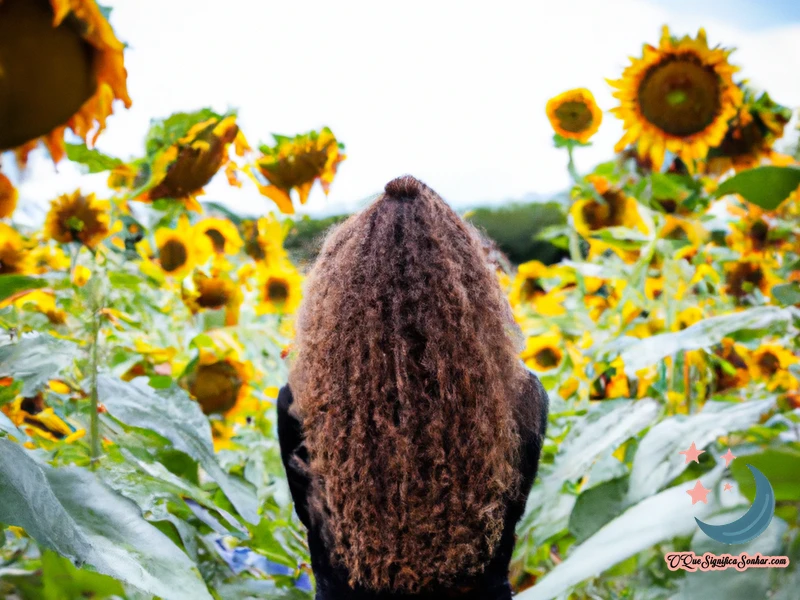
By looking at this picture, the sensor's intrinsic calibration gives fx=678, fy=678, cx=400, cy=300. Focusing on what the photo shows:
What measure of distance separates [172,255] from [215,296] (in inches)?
6.4

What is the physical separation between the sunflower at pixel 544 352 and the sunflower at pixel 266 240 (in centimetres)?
80

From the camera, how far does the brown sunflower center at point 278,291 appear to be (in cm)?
208

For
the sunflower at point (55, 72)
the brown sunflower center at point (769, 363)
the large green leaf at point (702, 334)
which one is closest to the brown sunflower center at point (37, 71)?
the sunflower at point (55, 72)

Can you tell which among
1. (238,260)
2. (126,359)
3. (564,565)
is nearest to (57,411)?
(126,359)

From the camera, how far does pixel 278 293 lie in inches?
82.0

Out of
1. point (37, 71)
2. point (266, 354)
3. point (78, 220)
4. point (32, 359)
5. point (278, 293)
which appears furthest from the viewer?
point (278, 293)

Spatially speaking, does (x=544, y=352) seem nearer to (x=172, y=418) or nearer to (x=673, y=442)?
(x=673, y=442)

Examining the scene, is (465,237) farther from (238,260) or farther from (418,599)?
(238,260)

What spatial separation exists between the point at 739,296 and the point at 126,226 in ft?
6.37

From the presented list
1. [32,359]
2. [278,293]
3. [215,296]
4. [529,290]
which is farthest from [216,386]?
[529,290]

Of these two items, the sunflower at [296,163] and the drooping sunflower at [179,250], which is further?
the drooping sunflower at [179,250]

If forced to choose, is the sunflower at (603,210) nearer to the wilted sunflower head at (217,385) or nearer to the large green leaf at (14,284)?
the wilted sunflower head at (217,385)

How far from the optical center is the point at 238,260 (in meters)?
2.24

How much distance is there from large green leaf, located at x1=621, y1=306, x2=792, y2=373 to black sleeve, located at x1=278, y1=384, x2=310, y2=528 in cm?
50
